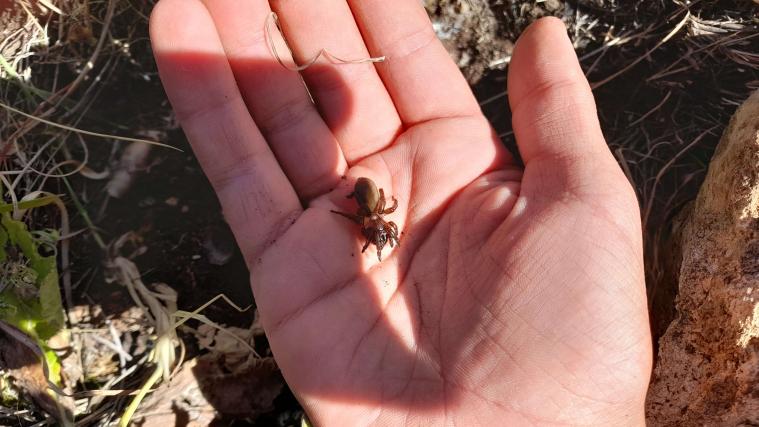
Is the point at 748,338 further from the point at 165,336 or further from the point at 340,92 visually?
the point at 165,336

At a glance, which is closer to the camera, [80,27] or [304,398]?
[304,398]

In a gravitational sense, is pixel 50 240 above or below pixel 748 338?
above

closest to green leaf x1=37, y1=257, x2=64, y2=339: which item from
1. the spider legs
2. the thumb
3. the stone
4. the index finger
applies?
the spider legs

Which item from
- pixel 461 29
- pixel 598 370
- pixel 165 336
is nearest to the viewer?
pixel 598 370

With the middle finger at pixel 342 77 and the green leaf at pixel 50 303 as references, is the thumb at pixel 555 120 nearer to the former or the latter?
the middle finger at pixel 342 77

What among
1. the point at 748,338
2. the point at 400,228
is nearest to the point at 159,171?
the point at 400,228

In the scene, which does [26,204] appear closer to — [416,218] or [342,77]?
[342,77]

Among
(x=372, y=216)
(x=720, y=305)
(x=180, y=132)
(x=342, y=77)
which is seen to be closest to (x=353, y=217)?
(x=372, y=216)
